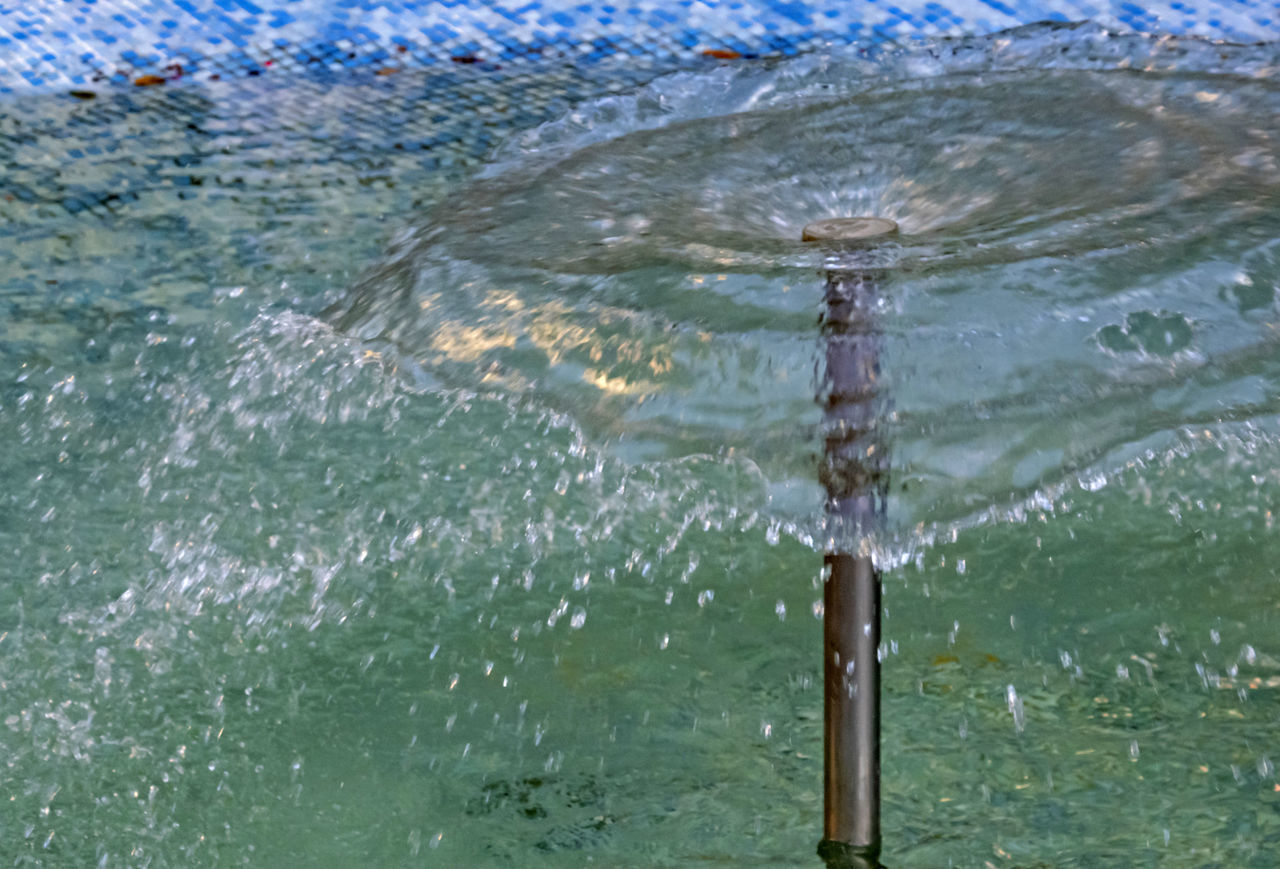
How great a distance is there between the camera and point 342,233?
4477mm

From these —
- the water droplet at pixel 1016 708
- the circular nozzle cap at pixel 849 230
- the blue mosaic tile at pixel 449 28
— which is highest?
the blue mosaic tile at pixel 449 28

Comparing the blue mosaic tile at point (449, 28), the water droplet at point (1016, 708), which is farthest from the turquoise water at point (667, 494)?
the blue mosaic tile at point (449, 28)

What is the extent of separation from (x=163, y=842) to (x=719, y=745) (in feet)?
3.35

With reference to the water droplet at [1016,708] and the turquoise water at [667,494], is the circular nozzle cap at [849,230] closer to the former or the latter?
the turquoise water at [667,494]

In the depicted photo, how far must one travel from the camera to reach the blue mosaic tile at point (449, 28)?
520 centimetres

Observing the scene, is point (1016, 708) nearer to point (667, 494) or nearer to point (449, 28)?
point (667, 494)

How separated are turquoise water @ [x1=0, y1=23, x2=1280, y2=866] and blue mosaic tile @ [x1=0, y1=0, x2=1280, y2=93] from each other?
1109mm

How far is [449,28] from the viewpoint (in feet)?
17.9

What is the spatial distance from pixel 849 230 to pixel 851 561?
0.42 metres

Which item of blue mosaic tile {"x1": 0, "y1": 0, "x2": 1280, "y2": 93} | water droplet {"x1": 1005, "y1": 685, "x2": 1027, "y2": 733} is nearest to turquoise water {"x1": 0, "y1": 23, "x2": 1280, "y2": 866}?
water droplet {"x1": 1005, "y1": 685, "x2": 1027, "y2": 733}

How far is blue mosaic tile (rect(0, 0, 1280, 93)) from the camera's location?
520 centimetres

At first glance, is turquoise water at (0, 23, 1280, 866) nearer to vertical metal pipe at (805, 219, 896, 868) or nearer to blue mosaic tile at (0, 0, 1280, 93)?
vertical metal pipe at (805, 219, 896, 868)

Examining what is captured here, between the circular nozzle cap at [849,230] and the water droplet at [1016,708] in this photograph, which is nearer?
the circular nozzle cap at [849,230]

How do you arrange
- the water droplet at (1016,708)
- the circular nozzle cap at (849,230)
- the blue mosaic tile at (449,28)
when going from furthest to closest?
the blue mosaic tile at (449,28) < the water droplet at (1016,708) < the circular nozzle cap at (849,230)
